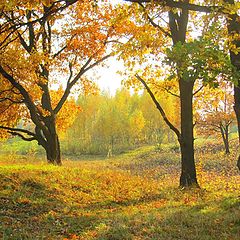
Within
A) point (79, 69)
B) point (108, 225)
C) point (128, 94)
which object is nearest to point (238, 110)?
point (108, 225)

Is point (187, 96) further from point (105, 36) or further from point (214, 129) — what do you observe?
point (214, 129)

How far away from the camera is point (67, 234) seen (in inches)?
249

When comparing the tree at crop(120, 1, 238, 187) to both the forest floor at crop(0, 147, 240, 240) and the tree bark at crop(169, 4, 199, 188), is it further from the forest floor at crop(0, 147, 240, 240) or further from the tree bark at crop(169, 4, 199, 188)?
the forest floor at crop(0, 147, 240, 240)

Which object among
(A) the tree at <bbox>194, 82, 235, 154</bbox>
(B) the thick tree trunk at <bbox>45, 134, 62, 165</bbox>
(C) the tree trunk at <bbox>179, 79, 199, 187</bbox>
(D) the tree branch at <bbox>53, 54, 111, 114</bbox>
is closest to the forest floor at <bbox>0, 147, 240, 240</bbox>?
(C) the tree trunk at <bbox>179, 79, 199, 187</bbox>

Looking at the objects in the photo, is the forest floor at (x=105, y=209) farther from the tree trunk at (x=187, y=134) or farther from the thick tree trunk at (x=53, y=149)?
the thick tree trunk at (x=53, y=149)

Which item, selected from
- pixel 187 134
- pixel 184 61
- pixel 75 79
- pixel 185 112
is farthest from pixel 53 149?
pixel 184 61

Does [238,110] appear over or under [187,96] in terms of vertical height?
under

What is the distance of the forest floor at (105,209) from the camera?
6.12 metres

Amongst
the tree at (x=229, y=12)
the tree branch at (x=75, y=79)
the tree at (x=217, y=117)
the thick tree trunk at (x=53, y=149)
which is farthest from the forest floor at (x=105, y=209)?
the tree at (x=217, y=117)

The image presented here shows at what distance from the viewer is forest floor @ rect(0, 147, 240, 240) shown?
6.12m

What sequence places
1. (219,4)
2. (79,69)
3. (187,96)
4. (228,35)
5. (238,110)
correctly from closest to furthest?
(219,4), (228,35), (238,110), (187,96), (79,69)

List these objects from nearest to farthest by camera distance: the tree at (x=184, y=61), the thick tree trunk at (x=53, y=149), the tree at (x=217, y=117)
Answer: the tree at (x=184, y=61) → the thick tree trunk at (x=53, y=149) → the tree at (x=217, y=117)

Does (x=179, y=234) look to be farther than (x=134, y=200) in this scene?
No

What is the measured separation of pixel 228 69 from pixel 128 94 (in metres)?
72.2
